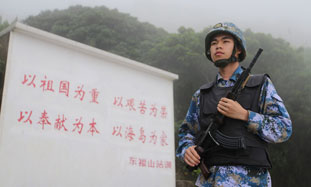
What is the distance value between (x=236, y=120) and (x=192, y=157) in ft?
0.99

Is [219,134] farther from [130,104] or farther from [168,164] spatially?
[168,164]

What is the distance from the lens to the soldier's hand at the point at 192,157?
5.46 feet

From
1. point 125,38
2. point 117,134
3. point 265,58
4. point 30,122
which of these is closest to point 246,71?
point 30,122

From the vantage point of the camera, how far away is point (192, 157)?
5.50 feet

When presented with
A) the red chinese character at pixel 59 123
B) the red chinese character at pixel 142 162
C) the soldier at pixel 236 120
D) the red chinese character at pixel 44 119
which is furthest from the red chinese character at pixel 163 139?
the soldier at pixel 236 120

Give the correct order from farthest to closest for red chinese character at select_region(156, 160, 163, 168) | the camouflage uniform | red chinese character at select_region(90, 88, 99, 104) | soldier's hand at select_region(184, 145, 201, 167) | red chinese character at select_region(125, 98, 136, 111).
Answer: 1. red chinese character at select_region(156, 160, 163, 168)
2. red chinese character at select_region(125, 98, 136, 111)
3. red chinese character at select_region(90, 88, 99, 104)
4. soldier's hand at select_region(184, 145, 201, 167)
5. the camouflage uniform

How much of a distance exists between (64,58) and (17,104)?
0.86 m

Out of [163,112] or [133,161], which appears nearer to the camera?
[133,161]

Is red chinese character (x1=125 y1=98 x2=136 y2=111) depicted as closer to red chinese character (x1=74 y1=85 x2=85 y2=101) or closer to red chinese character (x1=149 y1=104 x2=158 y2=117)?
red chinese character (x1=149 y1=104 x2=158 y2=117)

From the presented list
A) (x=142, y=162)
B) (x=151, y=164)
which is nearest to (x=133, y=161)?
(x=142, y=162)

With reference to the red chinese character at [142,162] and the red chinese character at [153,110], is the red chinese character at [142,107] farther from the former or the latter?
the red chinese character at [142,162]

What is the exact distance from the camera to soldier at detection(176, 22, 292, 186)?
1568 mm

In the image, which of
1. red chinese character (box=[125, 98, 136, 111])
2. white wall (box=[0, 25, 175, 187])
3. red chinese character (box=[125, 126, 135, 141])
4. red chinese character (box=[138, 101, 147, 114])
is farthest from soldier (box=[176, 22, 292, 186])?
red chinese character (box=[138, 101, 147, 114])

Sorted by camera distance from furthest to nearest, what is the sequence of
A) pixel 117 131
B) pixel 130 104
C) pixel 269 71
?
pixel 269 71 < pixel 130 104 < pixel 117 131
